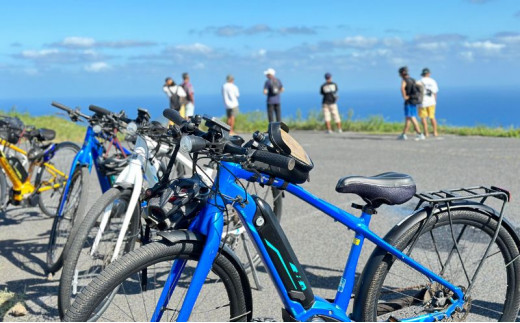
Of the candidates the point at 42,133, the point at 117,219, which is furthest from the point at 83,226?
the point at 42,133

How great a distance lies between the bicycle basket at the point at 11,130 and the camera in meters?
6.79

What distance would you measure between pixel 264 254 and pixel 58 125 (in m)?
18.1

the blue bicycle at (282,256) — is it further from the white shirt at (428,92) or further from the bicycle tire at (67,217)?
the white shirt at (428,92)

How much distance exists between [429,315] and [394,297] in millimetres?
201

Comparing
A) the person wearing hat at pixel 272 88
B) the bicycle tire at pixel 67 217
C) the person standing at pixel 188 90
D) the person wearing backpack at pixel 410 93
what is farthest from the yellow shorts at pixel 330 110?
the bicycle tire at pixel 67 217

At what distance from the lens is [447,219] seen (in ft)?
10.5

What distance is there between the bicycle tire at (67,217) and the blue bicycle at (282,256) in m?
2.00

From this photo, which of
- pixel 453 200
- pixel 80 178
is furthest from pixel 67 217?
pixel 453 200

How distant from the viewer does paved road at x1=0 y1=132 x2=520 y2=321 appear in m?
4.90

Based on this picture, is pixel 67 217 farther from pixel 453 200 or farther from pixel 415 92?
pixel 415 92

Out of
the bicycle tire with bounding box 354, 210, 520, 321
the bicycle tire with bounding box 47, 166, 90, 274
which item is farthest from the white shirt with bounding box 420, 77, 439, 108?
the bicycle tire with bounding box 354, 210, 520, 321

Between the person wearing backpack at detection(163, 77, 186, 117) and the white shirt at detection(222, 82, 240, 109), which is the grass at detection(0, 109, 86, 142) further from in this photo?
the white shirt at detection(222, 82, 240, 109)

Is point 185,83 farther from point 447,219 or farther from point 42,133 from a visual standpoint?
point 447,219

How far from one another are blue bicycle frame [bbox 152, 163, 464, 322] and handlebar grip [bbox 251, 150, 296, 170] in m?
0.14
